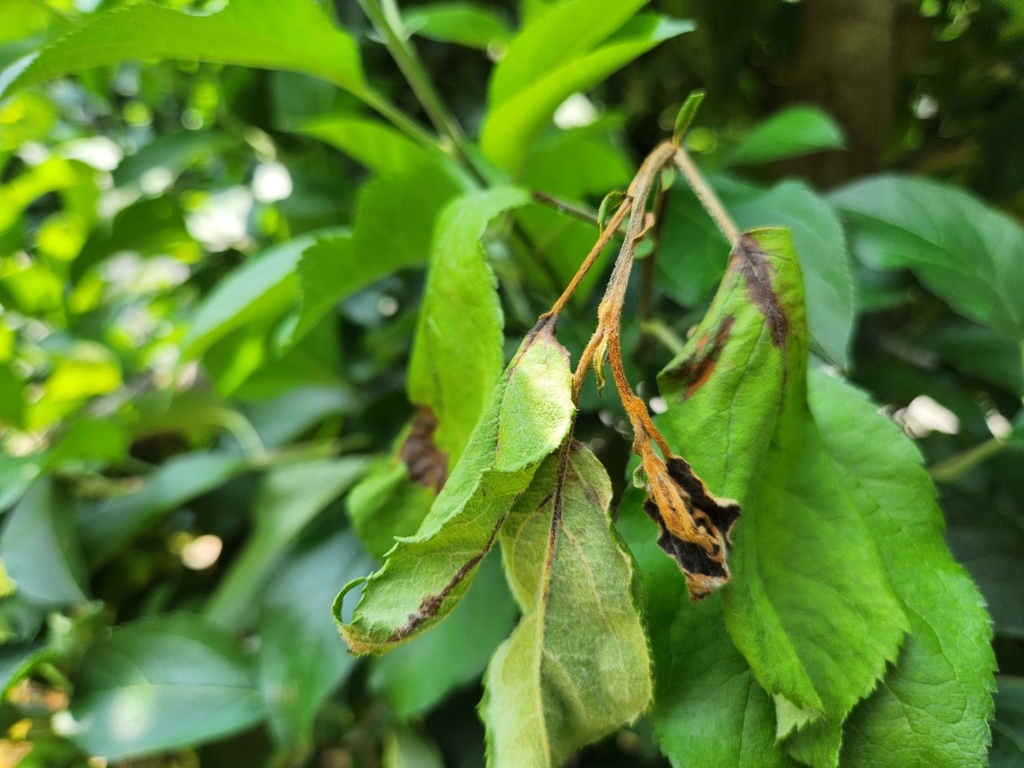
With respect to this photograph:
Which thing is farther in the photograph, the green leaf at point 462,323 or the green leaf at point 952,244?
the green leaf at point 952,244

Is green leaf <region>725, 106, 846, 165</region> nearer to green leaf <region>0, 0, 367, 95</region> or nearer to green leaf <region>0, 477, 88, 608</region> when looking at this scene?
green leaf <region>0, 0, 367, 95</region>

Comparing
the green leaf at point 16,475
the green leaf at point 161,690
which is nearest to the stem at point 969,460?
the green leaf at point 161,690

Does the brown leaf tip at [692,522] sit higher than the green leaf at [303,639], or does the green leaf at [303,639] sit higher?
the brown leaf tip at [692,522]

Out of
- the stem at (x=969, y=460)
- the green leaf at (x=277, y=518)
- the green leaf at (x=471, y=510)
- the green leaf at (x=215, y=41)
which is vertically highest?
the green leaf at (x=215, y=41)

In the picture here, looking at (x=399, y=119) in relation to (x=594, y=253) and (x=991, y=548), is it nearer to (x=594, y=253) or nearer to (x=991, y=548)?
(x=594, y=253)

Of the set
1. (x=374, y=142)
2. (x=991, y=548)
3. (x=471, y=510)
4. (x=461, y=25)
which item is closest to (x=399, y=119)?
(x=374, y=142)

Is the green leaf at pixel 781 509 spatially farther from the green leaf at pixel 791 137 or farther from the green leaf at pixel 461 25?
the green leaf at pixel 461 25

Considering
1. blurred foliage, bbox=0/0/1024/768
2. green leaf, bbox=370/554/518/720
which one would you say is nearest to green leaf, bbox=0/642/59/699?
blurred foliage, bbox=0/0/1024/768

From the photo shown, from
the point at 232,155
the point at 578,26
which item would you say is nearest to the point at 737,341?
the point at 578,26
